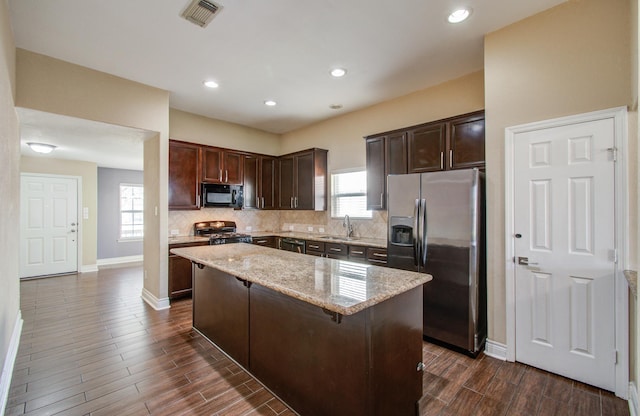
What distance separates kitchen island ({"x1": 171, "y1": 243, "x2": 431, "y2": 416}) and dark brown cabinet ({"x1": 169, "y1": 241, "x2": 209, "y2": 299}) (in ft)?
6.65

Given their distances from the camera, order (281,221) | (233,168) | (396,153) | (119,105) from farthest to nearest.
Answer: (281,221)
(233,168)
(396,153)
(119,105)

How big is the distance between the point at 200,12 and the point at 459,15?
85.8 inches

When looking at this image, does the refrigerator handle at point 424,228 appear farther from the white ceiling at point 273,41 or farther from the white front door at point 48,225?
the white front door at point 48,225

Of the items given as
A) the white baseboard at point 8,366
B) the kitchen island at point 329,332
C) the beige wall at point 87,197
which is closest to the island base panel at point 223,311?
the kitchen island at point 329,332

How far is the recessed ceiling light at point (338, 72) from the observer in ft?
11.1

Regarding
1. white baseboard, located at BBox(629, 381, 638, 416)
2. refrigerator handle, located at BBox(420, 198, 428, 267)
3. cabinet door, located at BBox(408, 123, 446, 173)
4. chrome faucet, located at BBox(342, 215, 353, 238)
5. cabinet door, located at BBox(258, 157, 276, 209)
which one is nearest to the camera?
white baseboard, located at BBox(629, 381, 638, 416)

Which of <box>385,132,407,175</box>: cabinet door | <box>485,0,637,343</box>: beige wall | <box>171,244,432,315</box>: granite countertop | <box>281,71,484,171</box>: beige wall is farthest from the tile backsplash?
<box>171,244,432,315</box>: granite countertop

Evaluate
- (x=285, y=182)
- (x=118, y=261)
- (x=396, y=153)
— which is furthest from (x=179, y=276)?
(x=118, y=261)

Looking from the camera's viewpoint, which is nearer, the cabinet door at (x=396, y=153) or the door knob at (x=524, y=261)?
the door knob at (x=524, y=261)

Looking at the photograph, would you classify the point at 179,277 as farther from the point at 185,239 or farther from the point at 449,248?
the point at 449,248

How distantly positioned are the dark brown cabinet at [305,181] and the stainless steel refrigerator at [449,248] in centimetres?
221

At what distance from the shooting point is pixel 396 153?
148 inches

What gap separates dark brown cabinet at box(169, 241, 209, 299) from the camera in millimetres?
4148

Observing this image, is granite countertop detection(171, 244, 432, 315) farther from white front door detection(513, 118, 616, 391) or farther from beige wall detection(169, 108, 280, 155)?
beige wall detection(169, 108, 280, 155)
